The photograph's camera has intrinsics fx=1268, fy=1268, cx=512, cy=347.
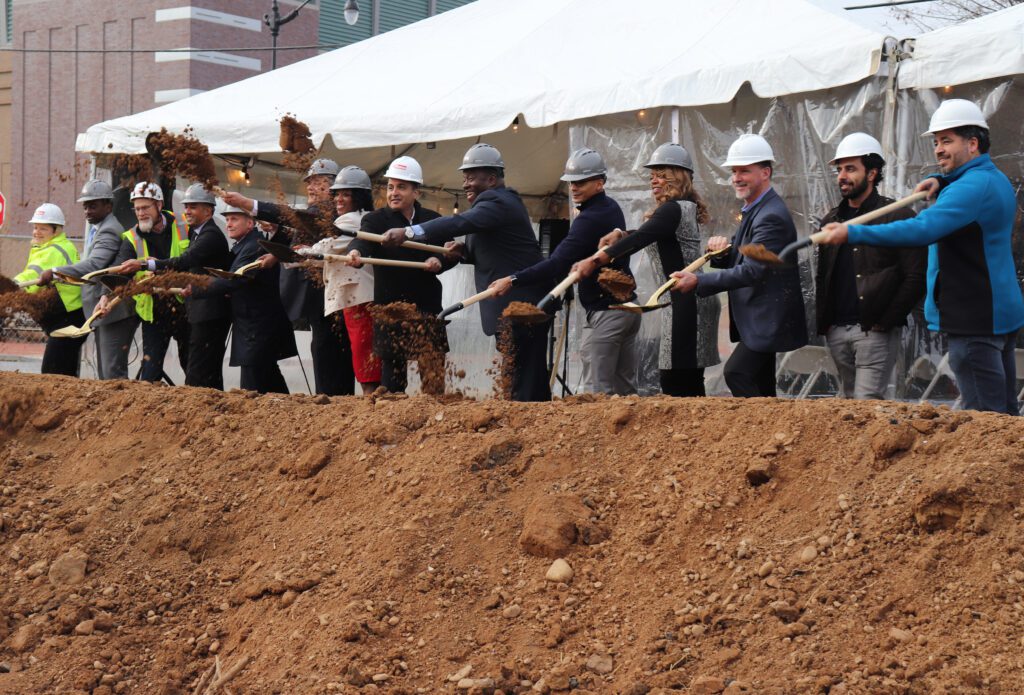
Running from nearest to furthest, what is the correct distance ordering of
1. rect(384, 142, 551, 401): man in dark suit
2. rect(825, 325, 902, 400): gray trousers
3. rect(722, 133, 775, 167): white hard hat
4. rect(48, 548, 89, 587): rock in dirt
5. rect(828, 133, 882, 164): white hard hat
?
rect(48, 548, 89, 587): rock in dirt → rect(825, 325, 902, 400): gray trousers → rect(722, 133, 775, 167): white hard hat → rect(828, 133, 882, 164): white hard hat → rect(384, 142, 551, 401): man in dark suit

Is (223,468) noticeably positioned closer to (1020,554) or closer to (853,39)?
(1020,554)

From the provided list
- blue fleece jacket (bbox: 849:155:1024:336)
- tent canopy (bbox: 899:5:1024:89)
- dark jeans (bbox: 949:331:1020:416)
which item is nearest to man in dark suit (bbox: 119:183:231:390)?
tent canopy (bbox: 899:5:1024:89)

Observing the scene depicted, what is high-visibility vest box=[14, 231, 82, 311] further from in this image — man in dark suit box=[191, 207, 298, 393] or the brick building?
the brick building

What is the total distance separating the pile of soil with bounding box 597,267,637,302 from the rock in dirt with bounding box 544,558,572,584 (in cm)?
262

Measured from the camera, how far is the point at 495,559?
13.2 ft

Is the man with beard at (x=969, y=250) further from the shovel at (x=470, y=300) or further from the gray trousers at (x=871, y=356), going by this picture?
the shovel at (x=470, y=300)

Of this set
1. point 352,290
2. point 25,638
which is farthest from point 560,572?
point 352,290

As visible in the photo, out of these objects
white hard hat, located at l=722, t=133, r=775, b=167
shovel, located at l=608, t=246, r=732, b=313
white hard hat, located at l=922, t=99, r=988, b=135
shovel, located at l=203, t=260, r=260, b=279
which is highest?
white hard hat, located at l=922, t=99, r=988, b=135

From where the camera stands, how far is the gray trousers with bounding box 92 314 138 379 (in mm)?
8695

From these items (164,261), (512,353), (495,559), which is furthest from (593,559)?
(164,261)

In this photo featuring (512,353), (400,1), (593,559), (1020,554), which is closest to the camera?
(1020,554)

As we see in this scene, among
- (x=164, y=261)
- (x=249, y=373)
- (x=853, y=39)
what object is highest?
(x=853, y=39)

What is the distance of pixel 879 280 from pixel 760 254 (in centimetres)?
79

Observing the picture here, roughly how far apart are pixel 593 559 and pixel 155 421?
241 cm
